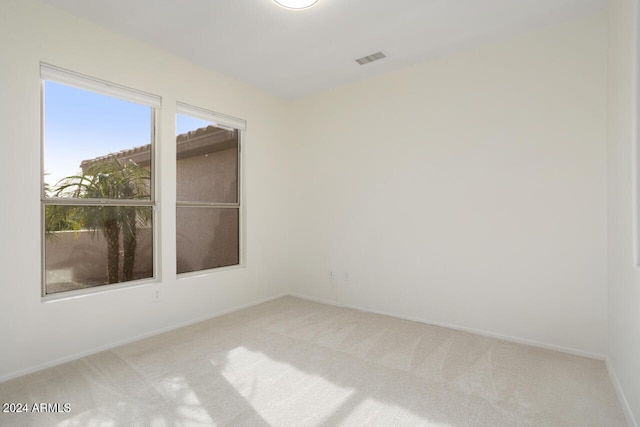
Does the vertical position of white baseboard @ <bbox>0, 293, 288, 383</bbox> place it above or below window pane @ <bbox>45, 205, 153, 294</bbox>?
below

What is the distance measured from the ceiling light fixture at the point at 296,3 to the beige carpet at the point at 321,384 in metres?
2.80

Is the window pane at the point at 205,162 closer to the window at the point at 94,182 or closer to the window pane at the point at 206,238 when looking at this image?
the window pane at the point at 206,238

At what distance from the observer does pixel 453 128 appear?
11.5 ft

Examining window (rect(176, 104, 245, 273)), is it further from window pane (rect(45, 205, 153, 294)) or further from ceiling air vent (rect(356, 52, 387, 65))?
ceiling air vent (rect(356, 52, 387, 65))

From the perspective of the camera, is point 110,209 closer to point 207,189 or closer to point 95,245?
point 95,245

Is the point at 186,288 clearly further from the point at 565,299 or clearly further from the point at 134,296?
the point at 565,299

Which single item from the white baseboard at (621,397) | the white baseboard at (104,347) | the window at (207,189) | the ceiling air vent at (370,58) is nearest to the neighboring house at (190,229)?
the window at (207,189)

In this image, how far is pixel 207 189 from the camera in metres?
3.95

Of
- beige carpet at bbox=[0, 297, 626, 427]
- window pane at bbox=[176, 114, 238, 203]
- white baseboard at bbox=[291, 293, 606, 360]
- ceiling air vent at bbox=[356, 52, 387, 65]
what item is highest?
ceiling air vent at bbox=[356, 52, 387, 65]

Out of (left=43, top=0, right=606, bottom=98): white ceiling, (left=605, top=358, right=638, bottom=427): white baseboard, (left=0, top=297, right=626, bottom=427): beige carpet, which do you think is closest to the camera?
(left=605, top=358, right=638, bottom=427): white baseboard

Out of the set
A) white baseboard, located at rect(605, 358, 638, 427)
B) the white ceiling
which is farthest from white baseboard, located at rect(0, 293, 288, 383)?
white baseboard, located at rect(605, 358, 638, 427)

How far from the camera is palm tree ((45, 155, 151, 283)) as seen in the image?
284 cm

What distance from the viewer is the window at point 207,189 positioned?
3.69 m

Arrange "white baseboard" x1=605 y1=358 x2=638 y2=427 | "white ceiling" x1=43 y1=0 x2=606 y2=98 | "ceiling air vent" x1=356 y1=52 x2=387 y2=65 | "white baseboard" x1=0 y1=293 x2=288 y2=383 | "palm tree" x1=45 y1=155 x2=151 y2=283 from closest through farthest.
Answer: "white baseboard" x1=605 y1=358 x2=638 y2=427 → "white baseboard" x1=0 y1=293 x2=288 y2=383 → "white ceiling" x1=43 y1=0 x2=606 y2=98 → "palm tree" x1=45 y1=155 x2=151 y2=283 → "ceiling air vent" x1=356 y1=52 x2=387 y2=65
